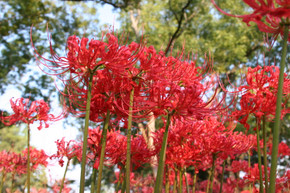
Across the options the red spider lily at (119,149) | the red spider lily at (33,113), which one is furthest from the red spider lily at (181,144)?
the red spider lily at (33,113)

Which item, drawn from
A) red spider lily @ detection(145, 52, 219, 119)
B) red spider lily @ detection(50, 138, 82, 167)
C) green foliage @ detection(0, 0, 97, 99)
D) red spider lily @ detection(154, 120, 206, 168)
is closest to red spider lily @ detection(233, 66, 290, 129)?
red spider lily @ detection(145, 52, 219, 119)

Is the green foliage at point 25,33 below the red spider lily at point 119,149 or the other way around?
the other way around

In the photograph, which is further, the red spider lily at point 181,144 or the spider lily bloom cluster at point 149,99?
the red spider lily at point 181,144

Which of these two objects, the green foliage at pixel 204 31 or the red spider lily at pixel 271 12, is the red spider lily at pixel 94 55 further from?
the green foliage at pixel 204 31

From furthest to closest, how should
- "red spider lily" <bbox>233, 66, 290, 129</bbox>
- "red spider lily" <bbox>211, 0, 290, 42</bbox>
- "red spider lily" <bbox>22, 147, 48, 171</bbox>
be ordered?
1. "red spider lily" <bbox>22, 147, 48, 171</bbox>
2. "red spider lily" <bbox>233, 66, 290, 129</bbox>
3. "red spider lily" <bbox>211, 0, 290, 42</bbox>

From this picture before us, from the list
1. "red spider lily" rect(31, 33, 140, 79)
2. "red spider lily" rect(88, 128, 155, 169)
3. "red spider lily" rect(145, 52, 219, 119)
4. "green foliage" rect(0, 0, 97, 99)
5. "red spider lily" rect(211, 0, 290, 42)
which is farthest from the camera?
"green foliage" rect(0, 0, 97, 99)

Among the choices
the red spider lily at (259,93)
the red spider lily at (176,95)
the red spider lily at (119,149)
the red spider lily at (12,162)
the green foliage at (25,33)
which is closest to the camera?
the red spider lily at (176,95)

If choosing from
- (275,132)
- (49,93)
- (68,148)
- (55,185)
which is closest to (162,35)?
(49,93)

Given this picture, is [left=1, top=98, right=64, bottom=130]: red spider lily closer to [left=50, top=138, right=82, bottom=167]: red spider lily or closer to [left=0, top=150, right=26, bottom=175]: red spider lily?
[left=50, top=138, right=82, bottom=167]: red spider lily

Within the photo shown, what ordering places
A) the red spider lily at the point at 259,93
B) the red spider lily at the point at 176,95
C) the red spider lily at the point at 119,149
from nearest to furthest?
the red spider lily at the point at 176,95, the red spider lily at the point at 259,93, the red spider lily at the point at 119,149

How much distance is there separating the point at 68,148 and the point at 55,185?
241 centimetres

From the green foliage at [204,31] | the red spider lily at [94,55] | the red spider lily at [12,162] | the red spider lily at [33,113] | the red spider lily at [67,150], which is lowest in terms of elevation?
the red spider lily at [12,162]

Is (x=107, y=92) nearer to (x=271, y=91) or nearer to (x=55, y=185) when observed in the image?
(x=271, y=91)

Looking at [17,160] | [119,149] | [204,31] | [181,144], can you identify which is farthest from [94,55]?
[204,31]
